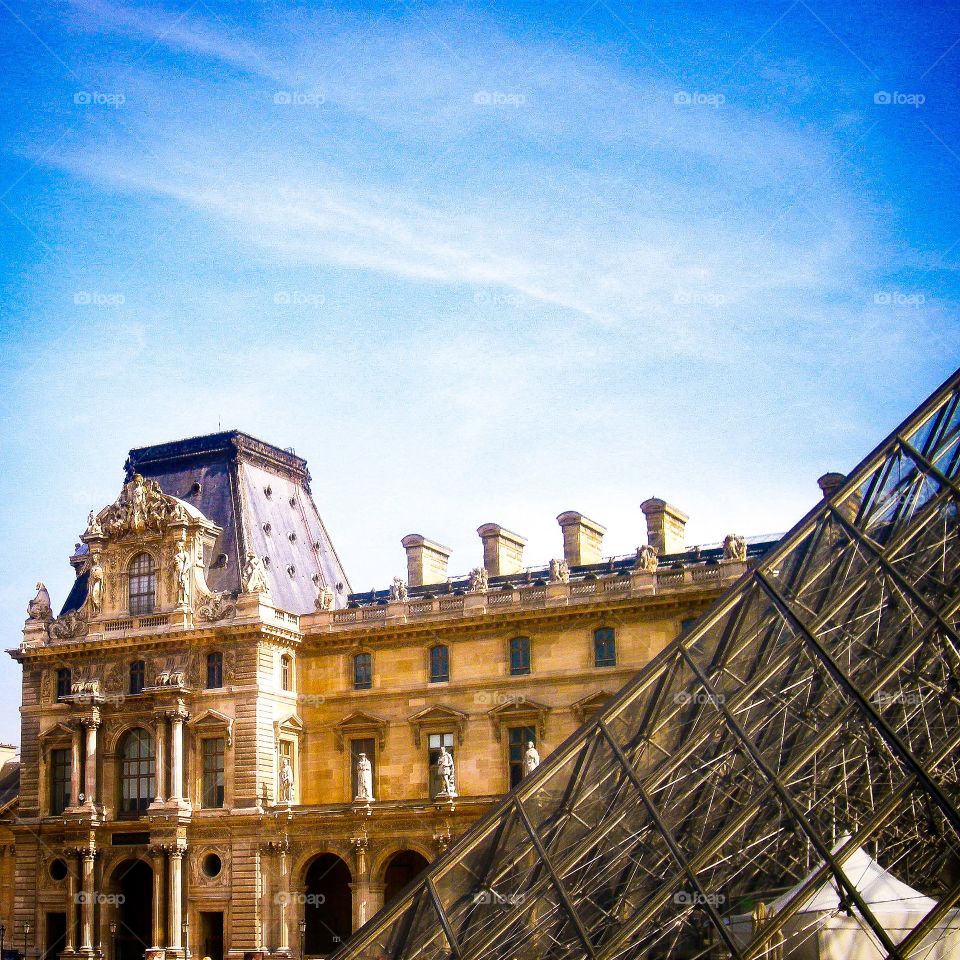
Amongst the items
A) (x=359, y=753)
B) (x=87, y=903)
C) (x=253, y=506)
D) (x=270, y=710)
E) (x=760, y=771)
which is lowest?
(x=760, y=771)

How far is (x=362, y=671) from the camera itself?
48375mm

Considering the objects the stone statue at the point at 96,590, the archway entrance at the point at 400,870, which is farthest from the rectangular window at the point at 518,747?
the stone statue at the point at 96,590

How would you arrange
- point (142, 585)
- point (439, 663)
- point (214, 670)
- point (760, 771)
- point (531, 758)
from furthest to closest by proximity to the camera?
point (142, 585)
point (214, 670)
point (439, 663)
point (531, 758)
point (760, 771)

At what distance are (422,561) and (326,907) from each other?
12.5 metres

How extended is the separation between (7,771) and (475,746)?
1282 inches

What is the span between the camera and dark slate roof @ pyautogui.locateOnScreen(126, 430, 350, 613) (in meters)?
51.1

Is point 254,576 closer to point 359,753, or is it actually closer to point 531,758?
point 359,753

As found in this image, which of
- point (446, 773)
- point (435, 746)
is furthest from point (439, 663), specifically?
point (446, 773)

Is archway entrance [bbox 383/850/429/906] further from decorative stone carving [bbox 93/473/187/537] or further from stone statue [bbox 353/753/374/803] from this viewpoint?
decorative stone carving [bbox 93/473/187/537]

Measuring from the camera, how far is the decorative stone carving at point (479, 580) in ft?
153

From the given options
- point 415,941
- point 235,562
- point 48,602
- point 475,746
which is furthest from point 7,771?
point 415,941

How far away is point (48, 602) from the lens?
170 ft

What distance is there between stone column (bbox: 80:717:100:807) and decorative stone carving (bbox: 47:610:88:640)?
349 cm

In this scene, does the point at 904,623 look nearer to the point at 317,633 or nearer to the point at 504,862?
the point at 504,862
